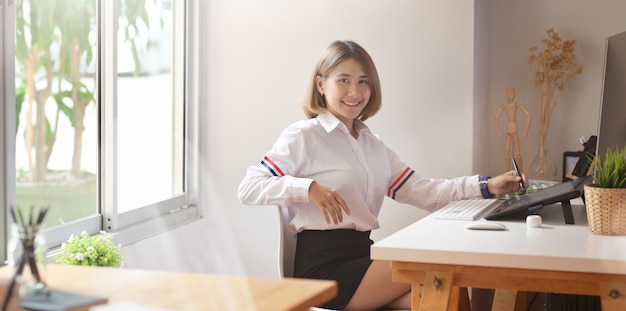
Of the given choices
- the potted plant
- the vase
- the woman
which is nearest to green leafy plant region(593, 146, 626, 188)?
the potted plant

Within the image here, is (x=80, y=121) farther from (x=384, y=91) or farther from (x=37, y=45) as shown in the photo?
(x=384, y=91)

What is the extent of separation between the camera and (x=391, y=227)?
3539 mm

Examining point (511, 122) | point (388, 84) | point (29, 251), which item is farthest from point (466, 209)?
point (29, 251)

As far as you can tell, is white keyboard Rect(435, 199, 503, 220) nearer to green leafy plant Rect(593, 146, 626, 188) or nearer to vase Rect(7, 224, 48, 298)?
green leafy plant Rect(593, 146, 626, 188)

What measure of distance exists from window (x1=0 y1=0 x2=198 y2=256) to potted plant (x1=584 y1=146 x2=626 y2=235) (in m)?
1.68

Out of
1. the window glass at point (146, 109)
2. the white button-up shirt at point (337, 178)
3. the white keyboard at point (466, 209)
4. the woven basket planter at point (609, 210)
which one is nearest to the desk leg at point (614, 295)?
the woven basket planter at point (609, 210)

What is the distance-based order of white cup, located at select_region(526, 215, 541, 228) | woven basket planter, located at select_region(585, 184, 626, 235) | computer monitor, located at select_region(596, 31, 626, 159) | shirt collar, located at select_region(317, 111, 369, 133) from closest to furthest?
woven basket planter, located at select_region(585, 184, 626, 235) → white cup, located at select_region(526, 215, 541, 228) → computer monitor, located at select_region(596, 31, 626, 159) → shirt collar, located at select_region(317, 111, 369, 133)

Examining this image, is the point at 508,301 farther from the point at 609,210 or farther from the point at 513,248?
the point at 513,248

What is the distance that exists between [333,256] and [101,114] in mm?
1057

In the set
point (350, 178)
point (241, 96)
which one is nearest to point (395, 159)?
point (350, 178)

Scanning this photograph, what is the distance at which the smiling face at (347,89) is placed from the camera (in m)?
2.90

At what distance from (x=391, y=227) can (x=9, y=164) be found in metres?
1.61

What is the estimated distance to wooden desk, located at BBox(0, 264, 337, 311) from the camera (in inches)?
49.9

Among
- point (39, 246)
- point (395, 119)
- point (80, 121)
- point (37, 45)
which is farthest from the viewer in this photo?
point (395, 119)
